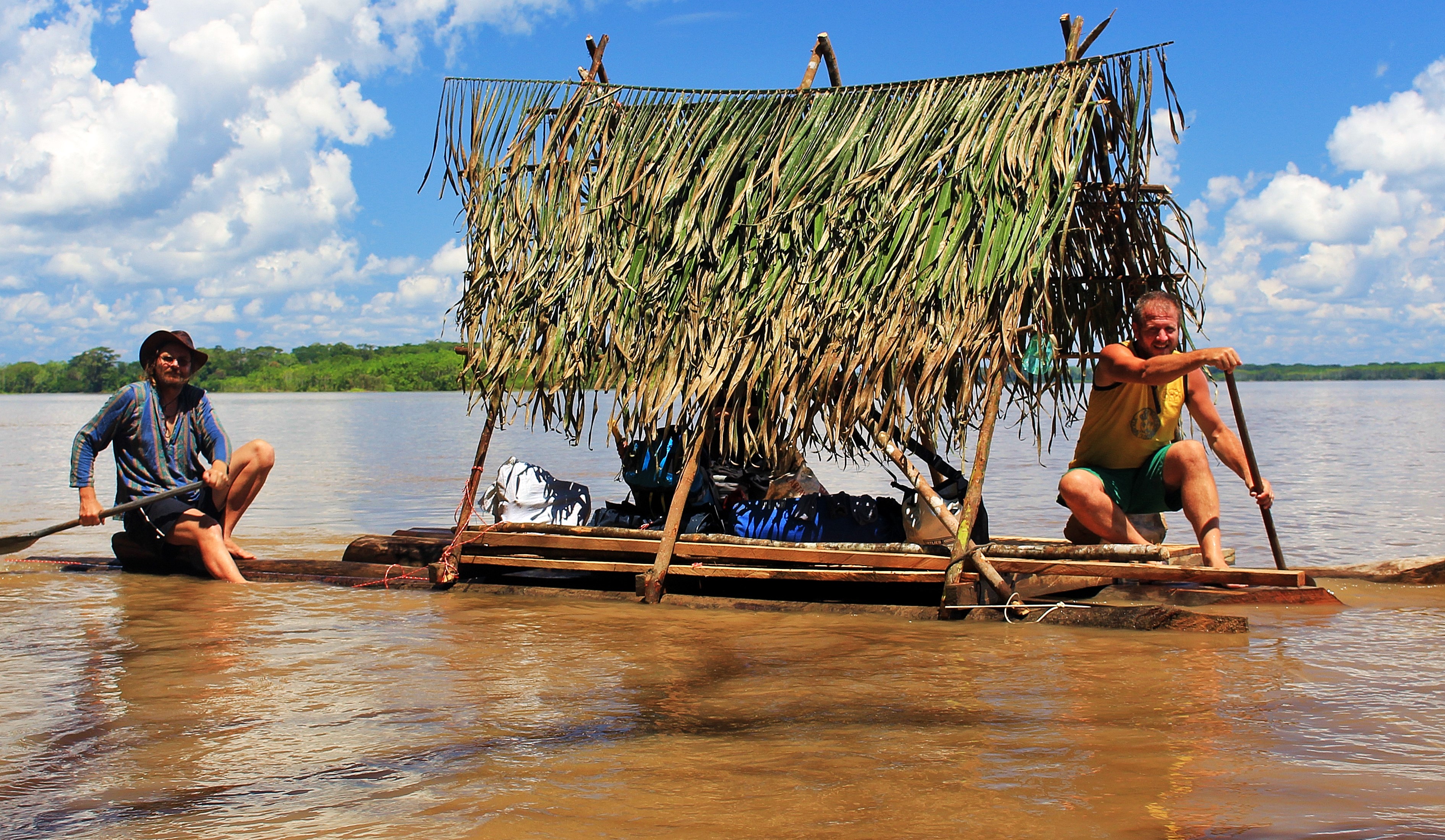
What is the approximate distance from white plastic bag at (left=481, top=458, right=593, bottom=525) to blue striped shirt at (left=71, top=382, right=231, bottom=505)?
167cm

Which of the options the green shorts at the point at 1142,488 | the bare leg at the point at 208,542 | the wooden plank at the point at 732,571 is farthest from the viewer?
the bare leg at the point at 208,542

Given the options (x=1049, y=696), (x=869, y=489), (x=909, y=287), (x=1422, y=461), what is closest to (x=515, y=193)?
(x=909, y=287)

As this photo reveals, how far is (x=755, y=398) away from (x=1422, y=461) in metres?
14.6

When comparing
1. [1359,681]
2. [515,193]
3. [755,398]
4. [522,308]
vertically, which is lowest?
[1359,681]

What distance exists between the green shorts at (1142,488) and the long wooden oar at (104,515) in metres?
4.82

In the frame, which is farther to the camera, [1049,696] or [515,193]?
[515,193]

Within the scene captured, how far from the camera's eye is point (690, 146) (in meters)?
5.91

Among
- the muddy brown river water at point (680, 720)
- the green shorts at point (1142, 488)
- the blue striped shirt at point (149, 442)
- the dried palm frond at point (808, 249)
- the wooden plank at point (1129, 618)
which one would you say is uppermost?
the dried palm frond at point (808, 249)

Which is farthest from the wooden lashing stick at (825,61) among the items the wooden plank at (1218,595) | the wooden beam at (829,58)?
the wooden plank at (1218,595)

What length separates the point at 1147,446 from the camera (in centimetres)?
550

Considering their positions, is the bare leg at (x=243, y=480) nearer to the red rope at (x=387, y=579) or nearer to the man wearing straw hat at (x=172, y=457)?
the man wearing straw hat at (x=172, y=457)

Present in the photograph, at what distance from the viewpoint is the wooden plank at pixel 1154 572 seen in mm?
4891

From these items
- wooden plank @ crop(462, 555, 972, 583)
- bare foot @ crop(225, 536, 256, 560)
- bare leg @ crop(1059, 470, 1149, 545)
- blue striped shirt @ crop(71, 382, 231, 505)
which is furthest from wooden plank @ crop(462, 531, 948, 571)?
blue striped shirt @ crop(71, 382, 231, 505)

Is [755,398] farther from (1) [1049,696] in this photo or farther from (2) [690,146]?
(1) [1049,696]
